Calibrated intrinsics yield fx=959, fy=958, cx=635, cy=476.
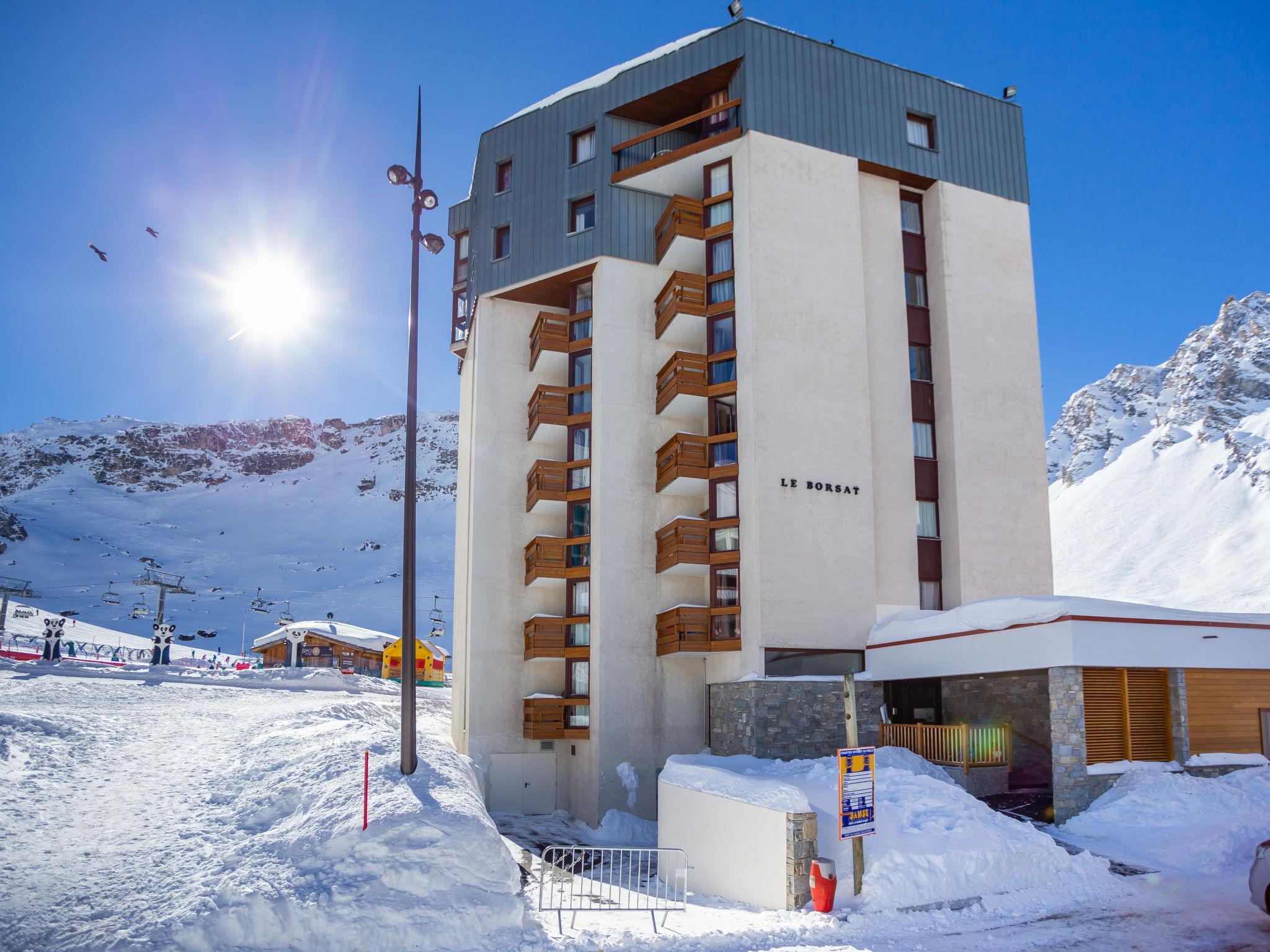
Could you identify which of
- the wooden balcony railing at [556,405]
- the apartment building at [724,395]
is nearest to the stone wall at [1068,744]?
the apartment building at [724,395]

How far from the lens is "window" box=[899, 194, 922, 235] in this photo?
114 ft

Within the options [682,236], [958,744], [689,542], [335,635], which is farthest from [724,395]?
[335,635]

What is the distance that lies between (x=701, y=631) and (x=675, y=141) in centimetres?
1819

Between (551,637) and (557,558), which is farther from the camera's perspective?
(557,558)

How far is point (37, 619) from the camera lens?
6906 centimetres

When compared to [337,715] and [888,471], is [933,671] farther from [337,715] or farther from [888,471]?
[337,715]

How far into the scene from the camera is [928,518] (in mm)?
32062

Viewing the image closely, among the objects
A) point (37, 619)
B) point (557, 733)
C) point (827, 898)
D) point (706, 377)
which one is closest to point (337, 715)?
point (557, 733)

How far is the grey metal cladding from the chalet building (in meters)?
40.0

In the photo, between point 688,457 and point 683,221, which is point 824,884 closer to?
point 688,457

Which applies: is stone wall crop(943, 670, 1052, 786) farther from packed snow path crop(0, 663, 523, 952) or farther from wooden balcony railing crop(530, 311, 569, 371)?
wooden balcony railing crop(530, 311, 569, 371)

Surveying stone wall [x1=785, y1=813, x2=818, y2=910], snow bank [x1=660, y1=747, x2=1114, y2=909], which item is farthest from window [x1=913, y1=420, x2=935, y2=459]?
stone wall [x1=785, y1=813, x2=818, y2=910]

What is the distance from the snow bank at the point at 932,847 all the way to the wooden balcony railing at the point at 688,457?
13.4 metres

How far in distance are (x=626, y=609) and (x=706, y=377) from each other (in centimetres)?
797
